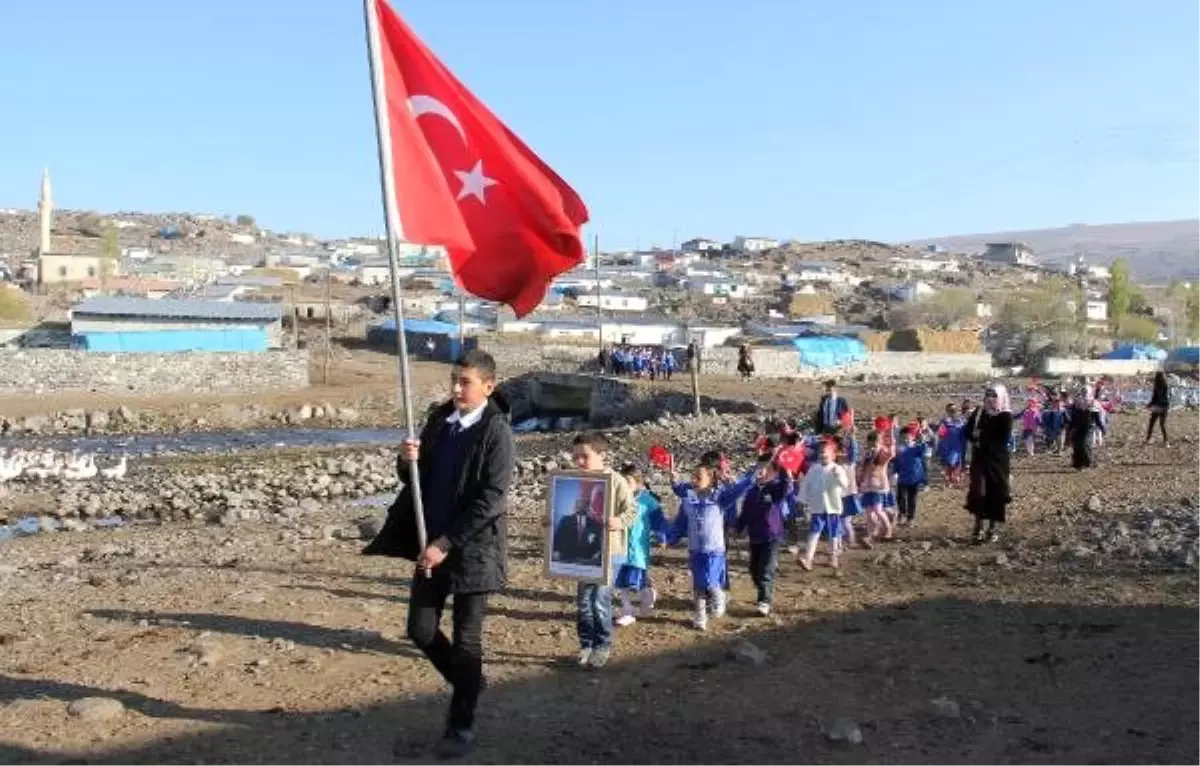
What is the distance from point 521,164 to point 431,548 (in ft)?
8.33

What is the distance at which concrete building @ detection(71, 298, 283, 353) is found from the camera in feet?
195

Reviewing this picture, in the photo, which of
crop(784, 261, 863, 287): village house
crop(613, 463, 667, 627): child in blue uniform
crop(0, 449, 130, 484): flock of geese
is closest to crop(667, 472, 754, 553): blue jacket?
crop(613, 463, 667, 627): child in blue uniform

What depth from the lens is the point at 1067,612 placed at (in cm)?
969

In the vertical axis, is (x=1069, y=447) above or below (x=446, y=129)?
below

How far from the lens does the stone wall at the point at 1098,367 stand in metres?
67.1

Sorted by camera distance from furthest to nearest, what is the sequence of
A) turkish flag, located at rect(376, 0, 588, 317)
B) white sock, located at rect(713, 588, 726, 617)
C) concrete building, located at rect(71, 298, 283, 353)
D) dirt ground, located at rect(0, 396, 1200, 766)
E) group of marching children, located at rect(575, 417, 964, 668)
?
concrete building, located at rect(71, 298, 283, 353), white sock, located at rect(713, 588, 726, 617), group of marching children, located at rect(575, 417, 964, 668), turkish flag, located at rect(376, 0, 588, 317), dirt ground, located at rect(0, 396, 1200, 766)

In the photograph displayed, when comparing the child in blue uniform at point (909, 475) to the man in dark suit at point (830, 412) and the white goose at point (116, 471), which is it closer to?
the man in dark suit at point (830, 412)

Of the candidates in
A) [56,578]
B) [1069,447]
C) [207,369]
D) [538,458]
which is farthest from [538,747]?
[207,369]

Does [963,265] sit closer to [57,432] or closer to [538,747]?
[57,432]

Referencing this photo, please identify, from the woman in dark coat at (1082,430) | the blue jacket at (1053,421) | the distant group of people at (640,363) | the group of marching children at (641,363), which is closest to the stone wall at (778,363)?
the distant group of people at (640,363)

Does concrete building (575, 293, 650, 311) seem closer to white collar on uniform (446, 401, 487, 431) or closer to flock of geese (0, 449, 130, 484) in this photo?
flock of geese (0, 449, 130, 484)

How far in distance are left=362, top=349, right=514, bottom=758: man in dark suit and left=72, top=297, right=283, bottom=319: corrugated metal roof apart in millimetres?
61596

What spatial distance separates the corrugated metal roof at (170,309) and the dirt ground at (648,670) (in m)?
55.2

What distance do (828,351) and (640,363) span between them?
571 inches
